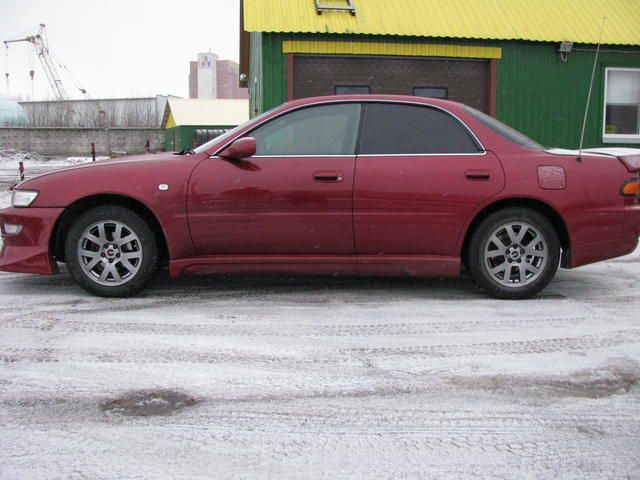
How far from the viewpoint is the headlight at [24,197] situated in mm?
5305

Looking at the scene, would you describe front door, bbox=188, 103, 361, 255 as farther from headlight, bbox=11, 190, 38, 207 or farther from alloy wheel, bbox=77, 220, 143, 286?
headlight, bbox=11, 190, 38, 207

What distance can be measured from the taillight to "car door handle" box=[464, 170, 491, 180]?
1.08m

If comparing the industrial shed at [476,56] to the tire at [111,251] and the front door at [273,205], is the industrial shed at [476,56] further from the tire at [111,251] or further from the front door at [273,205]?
the tire at [111,251]

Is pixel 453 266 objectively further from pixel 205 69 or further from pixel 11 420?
pixel 205 69

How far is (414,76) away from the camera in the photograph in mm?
13586

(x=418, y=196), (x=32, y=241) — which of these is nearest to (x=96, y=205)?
(x=32, y=241)

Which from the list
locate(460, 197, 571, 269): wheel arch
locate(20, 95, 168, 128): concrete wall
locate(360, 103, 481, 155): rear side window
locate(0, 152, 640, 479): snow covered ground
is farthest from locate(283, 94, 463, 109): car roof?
locate(20, 95, 168, 128): concrete wall

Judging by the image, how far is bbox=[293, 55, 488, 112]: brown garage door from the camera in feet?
43.3

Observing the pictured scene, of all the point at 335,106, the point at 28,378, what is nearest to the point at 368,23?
the point at 335,106

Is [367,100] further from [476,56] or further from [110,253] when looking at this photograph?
[476,56]

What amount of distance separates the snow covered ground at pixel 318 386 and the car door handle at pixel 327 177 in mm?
943

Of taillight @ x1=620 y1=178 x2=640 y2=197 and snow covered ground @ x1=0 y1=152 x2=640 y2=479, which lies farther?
taillight @ x1=620 y1=178 x2=640 y2=197

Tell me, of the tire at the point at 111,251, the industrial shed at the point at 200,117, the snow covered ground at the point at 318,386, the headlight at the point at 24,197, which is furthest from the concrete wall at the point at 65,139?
the snow covered ground at the point at 318,386

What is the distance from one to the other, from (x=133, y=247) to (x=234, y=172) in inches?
38.8
